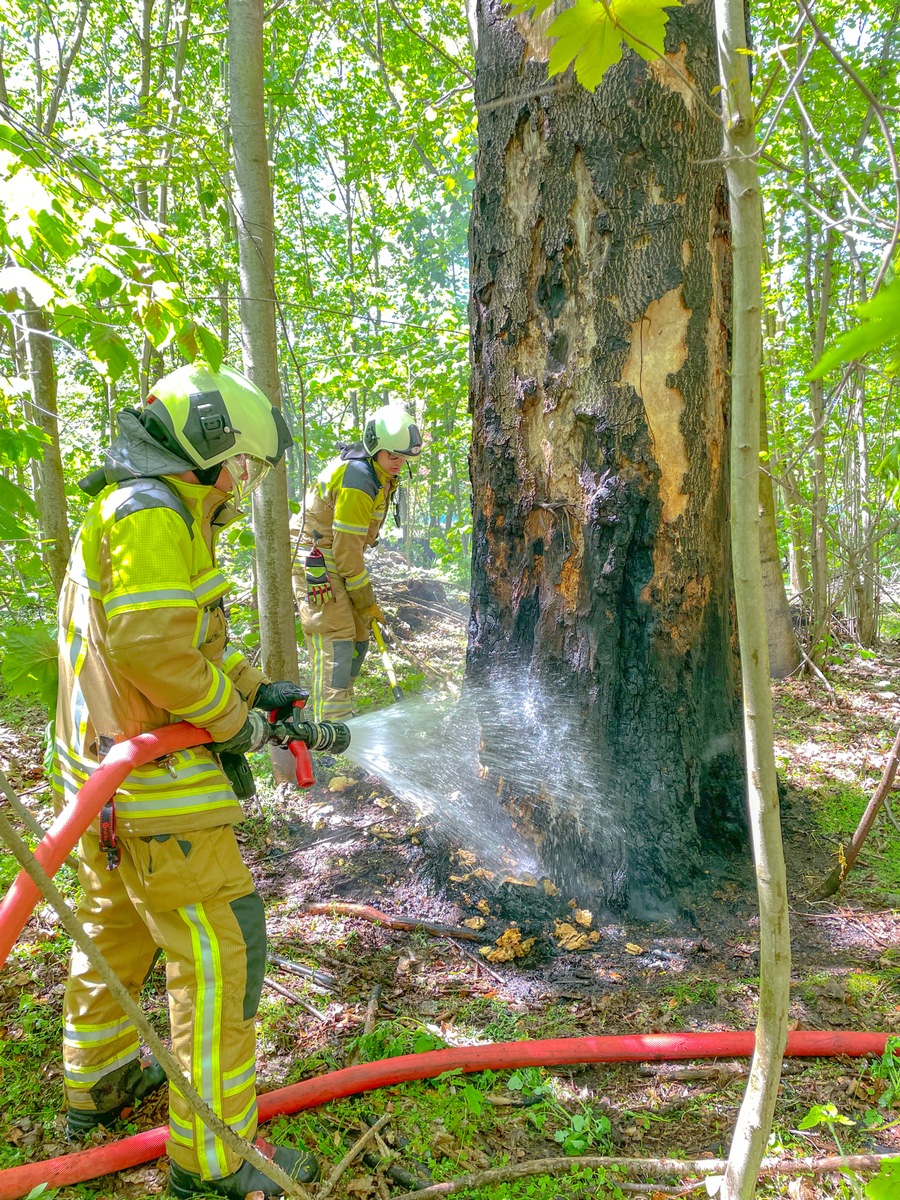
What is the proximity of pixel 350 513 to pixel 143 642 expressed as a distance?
10.7 ft

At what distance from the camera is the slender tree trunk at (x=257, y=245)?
3.62m

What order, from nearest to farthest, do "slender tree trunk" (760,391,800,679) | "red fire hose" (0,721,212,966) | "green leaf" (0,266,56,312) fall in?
"red fire hose" (0,721,212,966) → "green leaf" (0,266,56,312) → "slender tree trunk" (760,391,800,679)

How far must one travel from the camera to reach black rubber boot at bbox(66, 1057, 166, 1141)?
6.83ft

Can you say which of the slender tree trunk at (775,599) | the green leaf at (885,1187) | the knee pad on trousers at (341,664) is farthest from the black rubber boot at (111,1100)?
the slender tree trunk at (775,599)

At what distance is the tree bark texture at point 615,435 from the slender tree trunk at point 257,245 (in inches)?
51.9

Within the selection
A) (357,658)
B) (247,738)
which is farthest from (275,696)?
(357,658)

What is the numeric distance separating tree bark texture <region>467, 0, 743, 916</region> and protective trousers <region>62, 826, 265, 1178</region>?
4.58ft

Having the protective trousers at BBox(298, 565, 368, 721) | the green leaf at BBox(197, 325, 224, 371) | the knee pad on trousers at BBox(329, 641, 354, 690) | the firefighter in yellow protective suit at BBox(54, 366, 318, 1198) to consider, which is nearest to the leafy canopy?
the firefighter in yellow protective suit at BBox(54, 366, 318, 1198)

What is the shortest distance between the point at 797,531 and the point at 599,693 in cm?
569

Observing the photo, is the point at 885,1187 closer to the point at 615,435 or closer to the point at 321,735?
the point at 321,735

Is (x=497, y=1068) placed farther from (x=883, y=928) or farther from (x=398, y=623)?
(x=398, y=623)

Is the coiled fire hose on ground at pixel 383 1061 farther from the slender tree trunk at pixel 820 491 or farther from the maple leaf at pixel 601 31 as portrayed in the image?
the slender tree trunk at pixel 820 491

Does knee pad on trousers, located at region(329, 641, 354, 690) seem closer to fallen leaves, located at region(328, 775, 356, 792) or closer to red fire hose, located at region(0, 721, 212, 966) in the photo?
fallen leaves, located at region(328, 775, 356, 792)

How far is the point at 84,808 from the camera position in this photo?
170 centimetres
